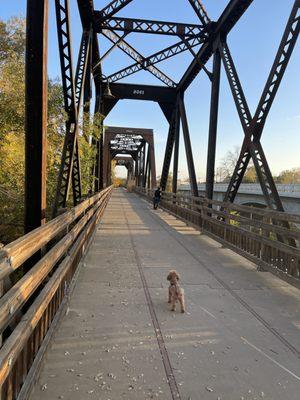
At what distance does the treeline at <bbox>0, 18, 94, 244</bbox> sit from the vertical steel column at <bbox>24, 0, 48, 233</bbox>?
20.3 ft

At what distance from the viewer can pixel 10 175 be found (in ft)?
38.8

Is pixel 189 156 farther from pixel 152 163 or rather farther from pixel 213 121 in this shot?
pixel 152 163

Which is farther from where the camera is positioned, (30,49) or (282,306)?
(282,306)

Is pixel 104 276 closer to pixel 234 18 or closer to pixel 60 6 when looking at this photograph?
pixel 60 6

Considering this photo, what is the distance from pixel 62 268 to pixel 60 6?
4372 millimetres

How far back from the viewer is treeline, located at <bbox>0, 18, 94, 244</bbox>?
10.7m

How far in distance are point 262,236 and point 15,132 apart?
738 centimetres

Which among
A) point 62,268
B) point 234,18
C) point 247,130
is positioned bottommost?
point 62,268

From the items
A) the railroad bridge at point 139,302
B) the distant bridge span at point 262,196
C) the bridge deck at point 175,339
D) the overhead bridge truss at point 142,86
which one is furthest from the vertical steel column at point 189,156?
the bridge deck at point 175,339

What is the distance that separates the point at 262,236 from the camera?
6.96 metres

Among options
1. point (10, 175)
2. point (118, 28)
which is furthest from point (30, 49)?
point (118, 28)

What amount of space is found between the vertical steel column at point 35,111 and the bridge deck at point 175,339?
4.13ft

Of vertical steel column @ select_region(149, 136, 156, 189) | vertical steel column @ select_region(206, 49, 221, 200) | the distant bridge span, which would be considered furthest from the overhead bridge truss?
vertical steel column @ select_region(149, 136, 156, 189)

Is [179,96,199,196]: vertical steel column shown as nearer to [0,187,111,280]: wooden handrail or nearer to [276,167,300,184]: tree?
[0,187,111,280]: wooden handrail
